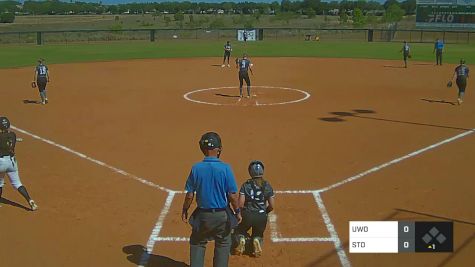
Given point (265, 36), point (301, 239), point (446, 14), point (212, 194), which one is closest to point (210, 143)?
point (212, 194)

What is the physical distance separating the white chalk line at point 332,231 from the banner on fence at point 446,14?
5211 centimetres

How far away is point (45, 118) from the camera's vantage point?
20422 millimetres

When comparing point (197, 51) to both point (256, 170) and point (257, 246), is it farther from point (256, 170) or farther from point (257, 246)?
point (256, 170)

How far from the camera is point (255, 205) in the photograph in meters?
8.38

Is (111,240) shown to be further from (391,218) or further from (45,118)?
(45,118)

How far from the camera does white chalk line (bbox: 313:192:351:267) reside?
8496mm

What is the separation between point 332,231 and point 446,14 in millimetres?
54087

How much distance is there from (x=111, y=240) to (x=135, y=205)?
1758 millimetres

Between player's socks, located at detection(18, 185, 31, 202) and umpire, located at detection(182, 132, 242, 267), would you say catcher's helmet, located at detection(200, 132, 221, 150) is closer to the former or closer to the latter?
umpire, located at detection(182, 132, 242, 267)

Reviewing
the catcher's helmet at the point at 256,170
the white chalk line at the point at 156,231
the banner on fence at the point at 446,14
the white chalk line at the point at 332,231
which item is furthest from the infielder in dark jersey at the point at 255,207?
the banner on fence at the point at 446,14

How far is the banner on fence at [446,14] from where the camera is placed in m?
56.3

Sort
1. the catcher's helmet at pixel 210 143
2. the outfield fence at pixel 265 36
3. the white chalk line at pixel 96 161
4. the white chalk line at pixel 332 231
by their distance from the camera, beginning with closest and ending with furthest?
1. the catcher's helmet at pixel 210 143
2. the white chalk line at pixel 332 231
3. the white chalk line at pixel 96 161
4. the outfield fence at pixel 265 36

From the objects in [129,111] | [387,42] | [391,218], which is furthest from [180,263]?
[387,42]

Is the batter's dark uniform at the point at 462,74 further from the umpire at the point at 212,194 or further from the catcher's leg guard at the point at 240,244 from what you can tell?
the umpire at the point at 212,194
